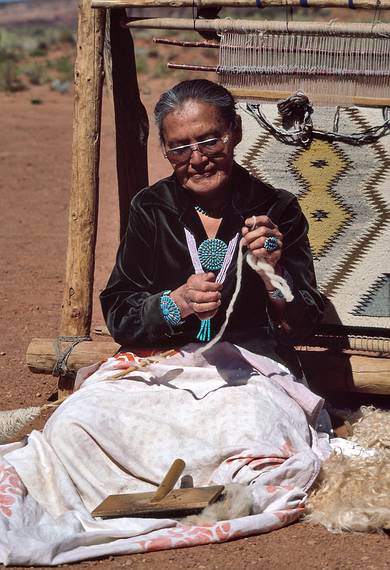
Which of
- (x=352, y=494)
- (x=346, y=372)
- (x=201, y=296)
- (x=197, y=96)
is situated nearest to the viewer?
(x=352, y=494)

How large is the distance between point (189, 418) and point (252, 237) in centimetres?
68

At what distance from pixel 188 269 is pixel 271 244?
1.44 ft

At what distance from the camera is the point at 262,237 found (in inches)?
138

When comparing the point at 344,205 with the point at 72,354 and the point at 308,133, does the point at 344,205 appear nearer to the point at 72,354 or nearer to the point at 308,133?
the point at 308,133

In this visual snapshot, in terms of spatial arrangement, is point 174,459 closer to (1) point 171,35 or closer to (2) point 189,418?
(2) point 189,418

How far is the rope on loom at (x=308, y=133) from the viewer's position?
178 inches

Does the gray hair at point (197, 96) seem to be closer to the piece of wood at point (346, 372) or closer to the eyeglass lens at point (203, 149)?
the eyeglass lens at point (203, 149)

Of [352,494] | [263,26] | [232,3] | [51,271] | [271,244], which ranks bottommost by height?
[51,271]

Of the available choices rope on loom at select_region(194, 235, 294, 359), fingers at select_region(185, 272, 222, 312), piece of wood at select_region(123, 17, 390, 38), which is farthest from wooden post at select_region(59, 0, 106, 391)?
fingers at select_region(185, 272, 222, 312)

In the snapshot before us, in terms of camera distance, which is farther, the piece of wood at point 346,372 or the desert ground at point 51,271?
the piece of wood at point 346,372

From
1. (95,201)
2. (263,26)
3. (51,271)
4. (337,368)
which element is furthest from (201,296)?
(51,271)

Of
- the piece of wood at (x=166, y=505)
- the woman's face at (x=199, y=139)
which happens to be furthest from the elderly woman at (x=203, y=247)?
the piece of wood at (x=166, y=505)

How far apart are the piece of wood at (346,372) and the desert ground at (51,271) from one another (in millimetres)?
345

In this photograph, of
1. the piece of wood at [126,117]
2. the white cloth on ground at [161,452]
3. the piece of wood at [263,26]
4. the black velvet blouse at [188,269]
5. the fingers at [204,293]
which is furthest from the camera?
the piece of wood at [126,117]
